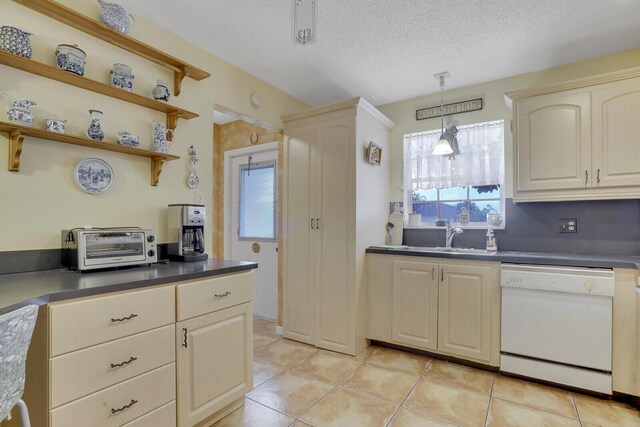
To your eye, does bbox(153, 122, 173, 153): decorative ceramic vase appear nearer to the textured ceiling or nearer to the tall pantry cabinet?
the textured ceiling

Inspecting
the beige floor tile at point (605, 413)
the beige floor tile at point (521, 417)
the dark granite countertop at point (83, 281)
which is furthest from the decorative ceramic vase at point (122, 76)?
the beige floor tile at point (605, 413)

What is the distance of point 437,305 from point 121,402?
222 centimetres

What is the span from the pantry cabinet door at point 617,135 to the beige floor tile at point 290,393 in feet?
8.12

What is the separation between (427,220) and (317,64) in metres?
1.87

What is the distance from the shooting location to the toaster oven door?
62.4 inches

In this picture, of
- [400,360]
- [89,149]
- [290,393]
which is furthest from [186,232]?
[400,360]

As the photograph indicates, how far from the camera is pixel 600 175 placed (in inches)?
88.5

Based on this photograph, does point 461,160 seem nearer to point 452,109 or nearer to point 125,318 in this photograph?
point 452,109

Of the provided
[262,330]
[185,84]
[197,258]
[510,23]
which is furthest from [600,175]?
[262,330]

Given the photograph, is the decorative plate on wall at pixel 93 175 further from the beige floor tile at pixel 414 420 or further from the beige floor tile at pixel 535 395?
the beige floor tile at pixel 535 395

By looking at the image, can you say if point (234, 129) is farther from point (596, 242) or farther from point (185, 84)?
point (596, 242)

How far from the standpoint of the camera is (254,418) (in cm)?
185

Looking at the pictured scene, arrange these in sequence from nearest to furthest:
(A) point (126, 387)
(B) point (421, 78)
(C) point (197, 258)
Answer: (A) point (126, 387) → (C) point (197, 258) → (B) point (421, 78)

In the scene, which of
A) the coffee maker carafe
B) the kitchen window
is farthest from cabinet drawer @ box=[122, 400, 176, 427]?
the kitchen window
